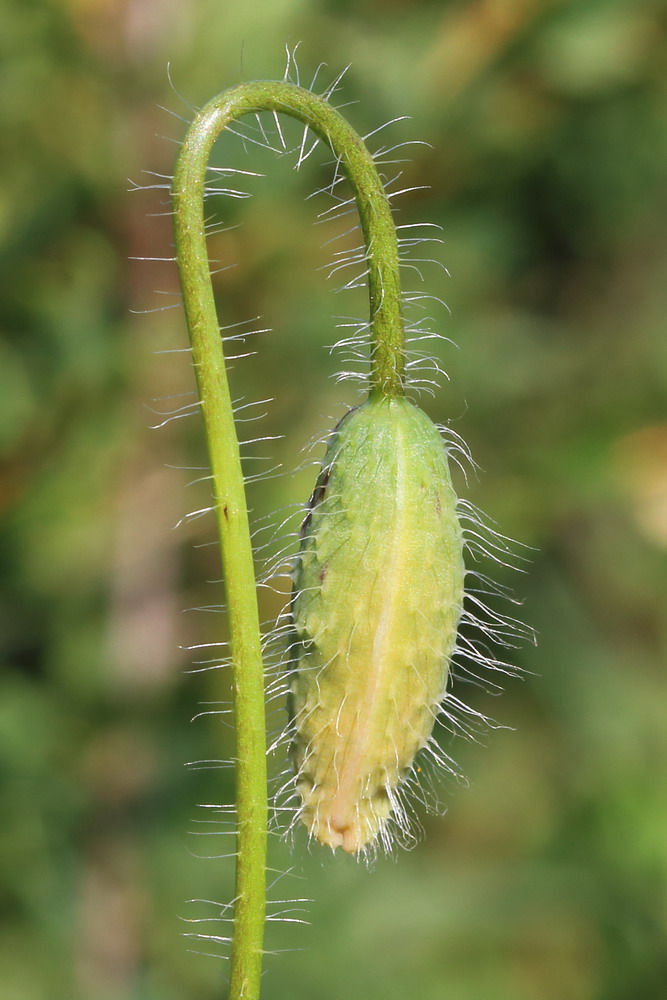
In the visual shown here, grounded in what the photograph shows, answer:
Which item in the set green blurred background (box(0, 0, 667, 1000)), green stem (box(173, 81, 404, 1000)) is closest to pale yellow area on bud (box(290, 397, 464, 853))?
green stem (box(173, 81, 404, 1000))

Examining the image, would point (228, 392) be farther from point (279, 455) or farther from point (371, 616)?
point (279, 455)

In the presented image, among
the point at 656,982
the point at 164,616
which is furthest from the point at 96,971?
the point at 656,982

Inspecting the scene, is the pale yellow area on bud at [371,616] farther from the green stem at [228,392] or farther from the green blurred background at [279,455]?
the green blurred background at [279,455]

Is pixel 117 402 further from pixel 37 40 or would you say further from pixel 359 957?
pixel 359 957

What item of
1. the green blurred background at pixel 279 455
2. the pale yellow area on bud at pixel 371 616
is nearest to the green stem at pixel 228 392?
the pale yellow area on bud at pixel 371 616

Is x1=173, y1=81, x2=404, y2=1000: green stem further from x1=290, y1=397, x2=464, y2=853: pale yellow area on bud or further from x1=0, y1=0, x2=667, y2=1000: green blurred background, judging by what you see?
x1=0, y1=0, x2=667, y2=1000: green blurred background
